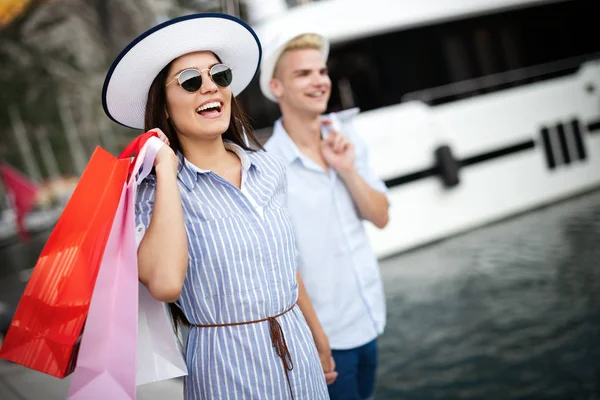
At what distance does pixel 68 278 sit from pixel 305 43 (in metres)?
1.44

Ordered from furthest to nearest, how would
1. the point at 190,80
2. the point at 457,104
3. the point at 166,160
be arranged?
the point at 457,104 < the point at 190,80 < the point at 166,160

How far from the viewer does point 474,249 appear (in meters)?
6.58

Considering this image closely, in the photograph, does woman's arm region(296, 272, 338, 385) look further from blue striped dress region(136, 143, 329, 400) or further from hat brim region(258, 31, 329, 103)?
hat brim region(258, 31, 329, 103)

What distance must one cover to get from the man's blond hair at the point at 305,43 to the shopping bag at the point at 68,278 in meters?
1.16

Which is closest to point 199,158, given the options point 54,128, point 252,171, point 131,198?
point 252,171

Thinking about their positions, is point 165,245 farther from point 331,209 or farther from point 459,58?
point 459,58

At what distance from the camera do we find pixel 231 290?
158cm

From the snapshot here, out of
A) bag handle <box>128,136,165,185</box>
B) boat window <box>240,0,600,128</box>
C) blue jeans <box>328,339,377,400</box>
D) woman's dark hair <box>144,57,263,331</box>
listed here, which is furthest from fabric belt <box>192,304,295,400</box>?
boat window <box>240,0,600,128</box>

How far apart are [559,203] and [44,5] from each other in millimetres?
18108

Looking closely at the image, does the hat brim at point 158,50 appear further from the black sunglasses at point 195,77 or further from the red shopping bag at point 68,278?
the red shopping bag at point 68,278

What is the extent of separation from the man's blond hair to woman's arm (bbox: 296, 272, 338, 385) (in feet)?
3.34

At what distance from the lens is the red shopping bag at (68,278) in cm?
146

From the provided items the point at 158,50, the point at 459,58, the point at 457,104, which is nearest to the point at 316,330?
the point at 158,50

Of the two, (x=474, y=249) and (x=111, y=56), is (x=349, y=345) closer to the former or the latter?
(x=474, y=249)
